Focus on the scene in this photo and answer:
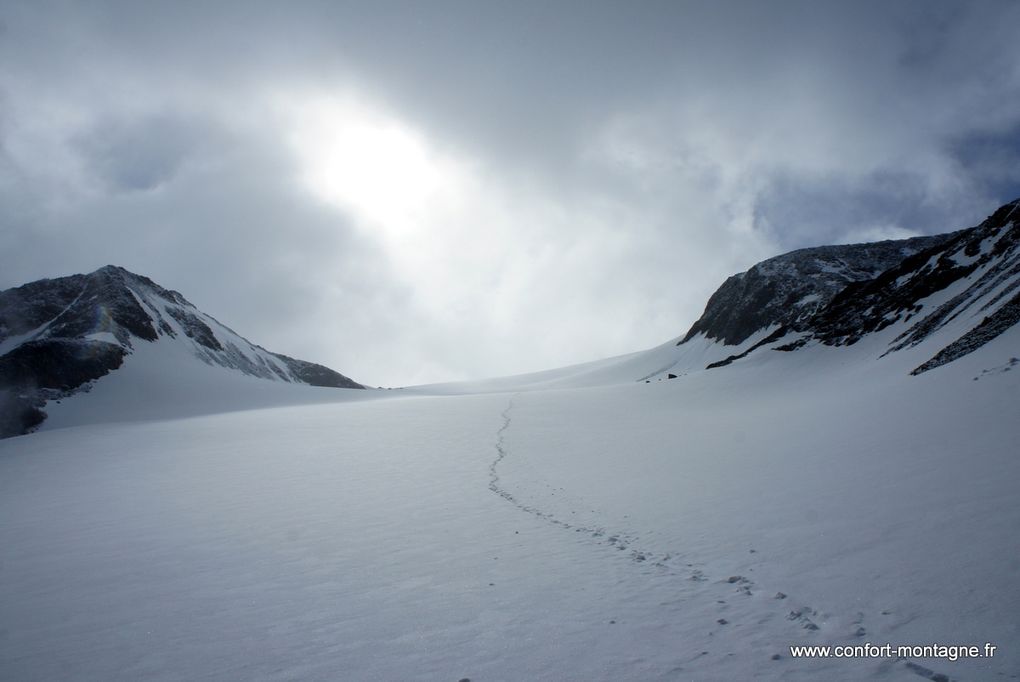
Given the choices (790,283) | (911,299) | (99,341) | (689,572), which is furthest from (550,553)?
(790,283)

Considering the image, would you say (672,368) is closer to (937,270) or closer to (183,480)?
(937,270)

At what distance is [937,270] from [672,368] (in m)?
40.8

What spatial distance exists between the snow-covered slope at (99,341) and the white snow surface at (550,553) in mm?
27828

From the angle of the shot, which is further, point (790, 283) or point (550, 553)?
point (790, 283)

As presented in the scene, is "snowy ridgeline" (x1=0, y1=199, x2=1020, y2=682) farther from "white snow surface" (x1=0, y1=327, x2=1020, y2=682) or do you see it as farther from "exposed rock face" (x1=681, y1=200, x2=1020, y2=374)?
"exposed rock face" (x1=681, y1=200, x2=1020, y2=374)

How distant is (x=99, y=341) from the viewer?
47.6 meters

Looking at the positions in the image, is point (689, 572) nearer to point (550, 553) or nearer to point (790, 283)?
point (550, 553)

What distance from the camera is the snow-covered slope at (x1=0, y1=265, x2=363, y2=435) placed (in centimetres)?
3947

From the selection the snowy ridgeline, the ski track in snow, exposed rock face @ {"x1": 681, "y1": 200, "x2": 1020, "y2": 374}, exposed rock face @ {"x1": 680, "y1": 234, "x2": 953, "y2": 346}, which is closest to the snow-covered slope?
the snowy ridgeline

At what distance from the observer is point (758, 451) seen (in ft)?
47.9

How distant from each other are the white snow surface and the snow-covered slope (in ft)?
91.3

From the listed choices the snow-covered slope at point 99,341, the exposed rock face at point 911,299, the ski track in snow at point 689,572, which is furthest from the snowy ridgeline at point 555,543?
the snow-covered slope at point 99,341

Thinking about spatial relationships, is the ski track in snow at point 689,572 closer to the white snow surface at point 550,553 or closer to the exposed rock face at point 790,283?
the white snow surface at point 550,553

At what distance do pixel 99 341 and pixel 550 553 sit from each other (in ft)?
188
